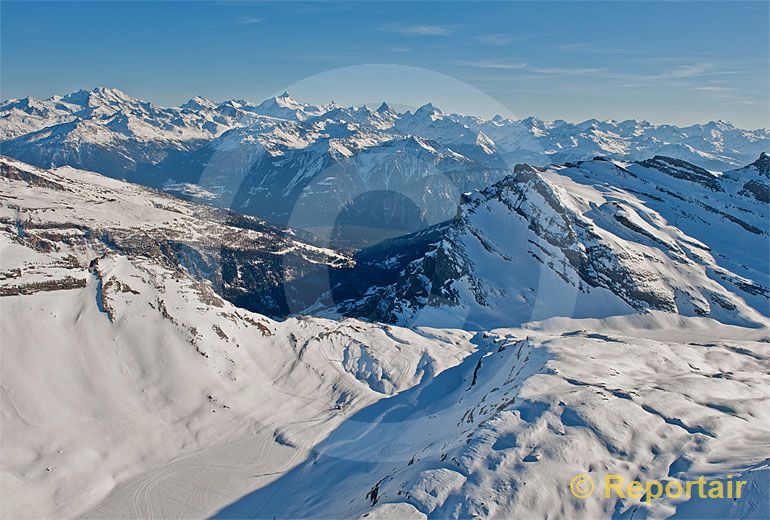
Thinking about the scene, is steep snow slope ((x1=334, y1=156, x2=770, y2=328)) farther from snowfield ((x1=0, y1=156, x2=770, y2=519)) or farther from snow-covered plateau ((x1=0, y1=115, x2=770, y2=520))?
snowfield ((x1=0, y1=156, x2=770, y2=519))

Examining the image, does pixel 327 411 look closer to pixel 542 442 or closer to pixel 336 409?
pixel 336 409

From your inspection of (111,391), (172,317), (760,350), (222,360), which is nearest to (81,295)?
(172,317)

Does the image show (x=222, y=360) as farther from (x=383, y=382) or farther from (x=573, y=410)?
(x=573, y=410)

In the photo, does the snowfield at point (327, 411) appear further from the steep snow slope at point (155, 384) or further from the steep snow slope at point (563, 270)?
the steep snow slope at point (563, 270)

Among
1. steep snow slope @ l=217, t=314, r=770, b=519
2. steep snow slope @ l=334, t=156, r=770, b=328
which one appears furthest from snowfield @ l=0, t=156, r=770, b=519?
steep snow slope @ l=334, t=156, r=770, b=328

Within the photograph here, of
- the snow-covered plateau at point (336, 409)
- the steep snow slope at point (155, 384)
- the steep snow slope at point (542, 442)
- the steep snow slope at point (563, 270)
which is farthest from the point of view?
the steep snow slope at point (563, 270)

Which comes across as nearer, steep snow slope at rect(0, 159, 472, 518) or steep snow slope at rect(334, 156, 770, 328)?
steep snow slope at rect(0, 159, 472, 518)

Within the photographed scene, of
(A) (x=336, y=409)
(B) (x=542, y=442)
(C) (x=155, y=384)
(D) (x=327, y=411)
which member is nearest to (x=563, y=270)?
(A) (x=336, y=409)

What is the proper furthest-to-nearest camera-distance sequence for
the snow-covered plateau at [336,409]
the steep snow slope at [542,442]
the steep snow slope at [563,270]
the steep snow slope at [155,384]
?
the steep snow slope at [563,270]
the steep snow slope at [155,384]
the snow-covered plateau at [336,409]
the steep snow slope at [542,442]

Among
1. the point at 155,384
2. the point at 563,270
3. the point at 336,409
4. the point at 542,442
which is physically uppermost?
the point at 542,442

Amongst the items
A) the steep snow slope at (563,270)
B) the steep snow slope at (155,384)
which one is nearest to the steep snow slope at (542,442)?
the steep snow slope at (155,384)
